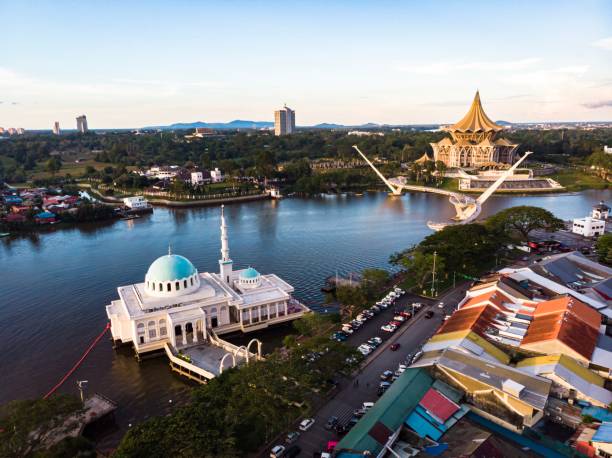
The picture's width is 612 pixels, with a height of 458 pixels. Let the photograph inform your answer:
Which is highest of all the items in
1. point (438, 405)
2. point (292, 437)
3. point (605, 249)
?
point (605, 249)

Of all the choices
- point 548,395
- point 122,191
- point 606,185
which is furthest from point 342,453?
point 606,185

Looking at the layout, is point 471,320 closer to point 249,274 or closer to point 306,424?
point 306,424

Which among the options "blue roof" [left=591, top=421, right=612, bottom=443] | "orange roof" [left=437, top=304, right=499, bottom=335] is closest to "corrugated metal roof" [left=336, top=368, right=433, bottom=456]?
"orange roof" [left=437, top=304, right=499, bottom=335]

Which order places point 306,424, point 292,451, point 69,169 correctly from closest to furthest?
point 292,451 < point 306,424 < point 69,169

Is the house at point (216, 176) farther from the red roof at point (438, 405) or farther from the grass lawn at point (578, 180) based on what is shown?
the red roof at point (438, 405)

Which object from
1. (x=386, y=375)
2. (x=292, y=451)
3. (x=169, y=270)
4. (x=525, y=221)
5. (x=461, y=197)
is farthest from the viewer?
(x=461, y=197)

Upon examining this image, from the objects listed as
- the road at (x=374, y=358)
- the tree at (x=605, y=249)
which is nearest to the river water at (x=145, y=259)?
the road at (x=374, y=358)

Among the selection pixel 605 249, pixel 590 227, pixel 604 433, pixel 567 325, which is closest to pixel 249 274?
pixel 567 325

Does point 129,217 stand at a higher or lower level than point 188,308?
lower
